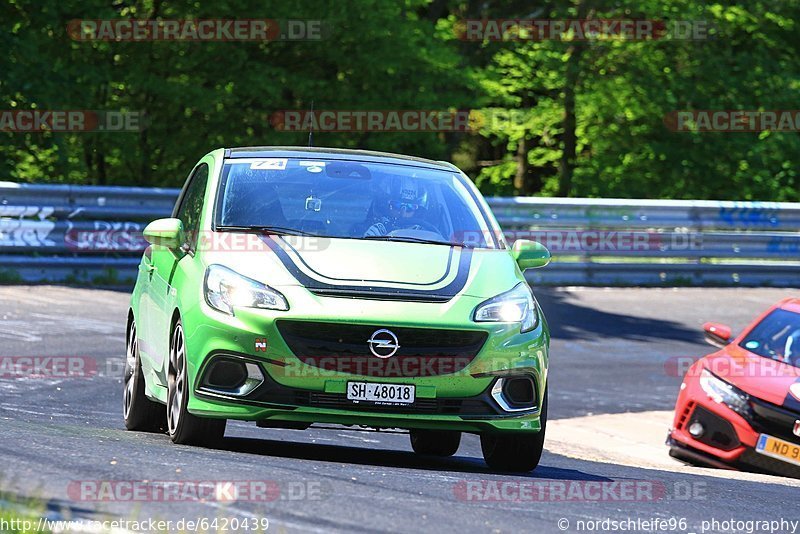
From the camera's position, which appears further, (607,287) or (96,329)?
(607,287)

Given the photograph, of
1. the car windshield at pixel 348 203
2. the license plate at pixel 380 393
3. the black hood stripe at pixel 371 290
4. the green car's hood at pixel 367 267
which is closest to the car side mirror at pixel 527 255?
the car windshield at pixel 348 203

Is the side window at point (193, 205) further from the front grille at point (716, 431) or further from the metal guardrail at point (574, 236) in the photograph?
the metal guardrail at point (574, 236)

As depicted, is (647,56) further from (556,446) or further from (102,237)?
(556,446)

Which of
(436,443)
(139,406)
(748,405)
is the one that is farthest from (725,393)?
(139,406)

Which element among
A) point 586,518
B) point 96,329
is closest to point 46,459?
point 586,518

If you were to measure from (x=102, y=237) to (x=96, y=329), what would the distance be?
399cm

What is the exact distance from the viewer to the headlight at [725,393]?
466 inches

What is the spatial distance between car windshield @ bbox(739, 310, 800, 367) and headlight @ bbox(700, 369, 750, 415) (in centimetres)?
53

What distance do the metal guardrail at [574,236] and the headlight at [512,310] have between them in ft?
37.8

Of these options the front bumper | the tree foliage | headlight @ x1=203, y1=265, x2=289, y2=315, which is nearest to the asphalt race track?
the front bumper

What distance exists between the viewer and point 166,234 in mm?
8781

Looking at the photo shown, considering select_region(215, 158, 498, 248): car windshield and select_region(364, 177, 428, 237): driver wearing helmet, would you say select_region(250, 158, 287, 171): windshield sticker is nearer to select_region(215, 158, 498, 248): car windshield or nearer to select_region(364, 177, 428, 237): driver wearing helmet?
select_region(215, 158, 498, 248): car windshield

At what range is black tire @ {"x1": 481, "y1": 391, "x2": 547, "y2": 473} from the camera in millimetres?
8422

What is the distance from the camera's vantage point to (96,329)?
15.8m
